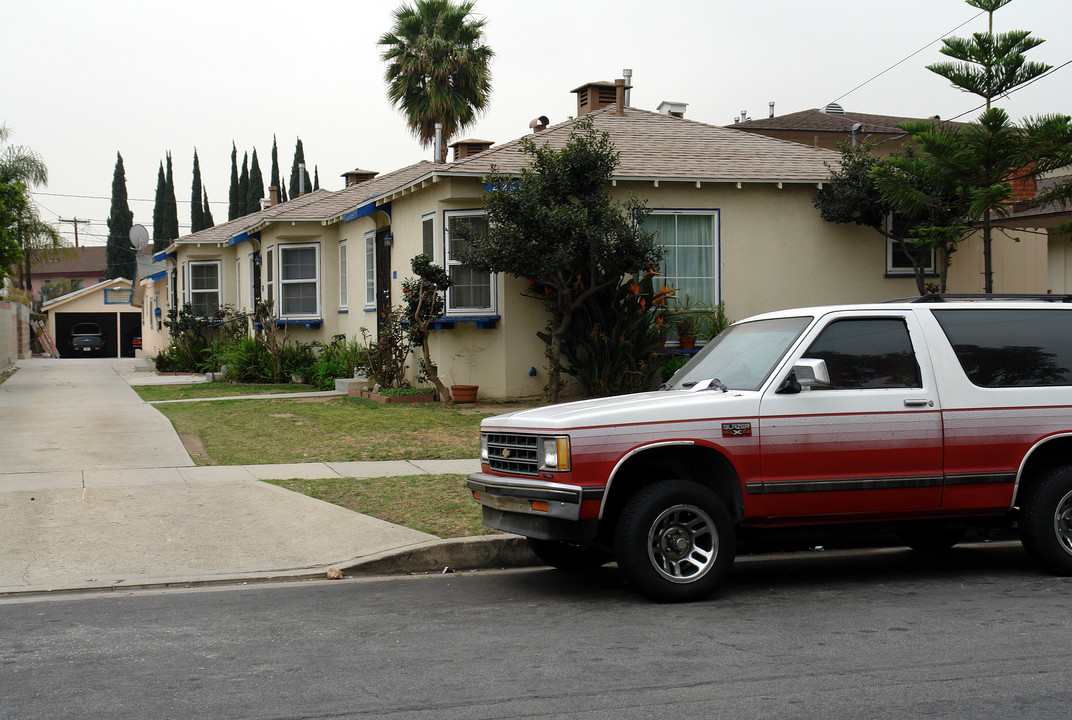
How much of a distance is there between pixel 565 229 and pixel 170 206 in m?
54.8

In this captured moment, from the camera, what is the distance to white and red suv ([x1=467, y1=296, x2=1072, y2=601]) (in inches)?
249

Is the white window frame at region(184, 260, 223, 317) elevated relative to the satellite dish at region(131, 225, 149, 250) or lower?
lower

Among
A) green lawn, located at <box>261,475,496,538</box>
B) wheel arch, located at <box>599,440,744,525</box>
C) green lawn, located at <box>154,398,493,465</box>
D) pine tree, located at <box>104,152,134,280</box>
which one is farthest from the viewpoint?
pine tree, located at <box>104,152,134,280</box>

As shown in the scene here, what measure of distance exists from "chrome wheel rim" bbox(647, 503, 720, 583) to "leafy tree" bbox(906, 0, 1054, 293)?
944 cm

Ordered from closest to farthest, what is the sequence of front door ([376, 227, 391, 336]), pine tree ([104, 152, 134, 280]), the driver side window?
1. the driver side window
2. front door ([376, 227, 391, 336])
3. pine tree ([104, 152, 134, 280])

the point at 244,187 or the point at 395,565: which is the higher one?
the point at 244,187

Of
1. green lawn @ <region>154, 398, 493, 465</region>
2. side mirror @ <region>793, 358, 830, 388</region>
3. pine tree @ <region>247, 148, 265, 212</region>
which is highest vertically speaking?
pine tree @ <region>247, 148, 265, 212</region>

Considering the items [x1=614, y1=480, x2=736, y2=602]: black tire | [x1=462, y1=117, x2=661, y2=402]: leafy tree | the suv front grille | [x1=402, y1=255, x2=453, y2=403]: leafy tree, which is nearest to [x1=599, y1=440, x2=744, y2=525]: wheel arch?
[x1=614, y1=480, x2=736, y2=602]: black tire

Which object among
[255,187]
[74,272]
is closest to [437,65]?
[255,187]

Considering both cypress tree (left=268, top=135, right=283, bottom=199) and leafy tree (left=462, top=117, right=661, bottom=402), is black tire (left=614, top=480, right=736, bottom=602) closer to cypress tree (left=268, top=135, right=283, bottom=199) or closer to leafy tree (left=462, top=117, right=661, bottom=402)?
leafy tree (left=462, top=117, right=661, bottom=402)

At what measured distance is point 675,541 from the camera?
6375mm

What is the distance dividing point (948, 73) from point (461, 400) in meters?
8.75

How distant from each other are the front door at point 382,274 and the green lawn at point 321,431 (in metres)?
2.89

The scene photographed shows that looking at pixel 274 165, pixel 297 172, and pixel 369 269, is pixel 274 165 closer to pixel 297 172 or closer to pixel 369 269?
pixel 297 172
